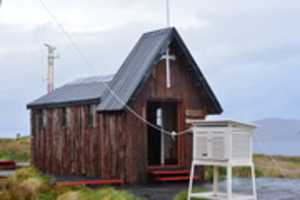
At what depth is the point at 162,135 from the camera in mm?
20188

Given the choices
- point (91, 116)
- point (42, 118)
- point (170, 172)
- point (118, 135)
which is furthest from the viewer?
point (42, 118)

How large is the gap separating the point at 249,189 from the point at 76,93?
7.11 meters

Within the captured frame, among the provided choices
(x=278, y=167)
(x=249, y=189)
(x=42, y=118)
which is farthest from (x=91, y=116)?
(x=278, y=167)

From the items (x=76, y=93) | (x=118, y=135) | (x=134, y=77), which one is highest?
(x=134, y=77)

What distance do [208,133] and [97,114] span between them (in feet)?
21.2

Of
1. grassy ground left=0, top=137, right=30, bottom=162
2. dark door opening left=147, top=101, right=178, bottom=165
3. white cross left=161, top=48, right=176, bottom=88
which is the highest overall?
white cross left=161, top=48, right=176, bottom=88

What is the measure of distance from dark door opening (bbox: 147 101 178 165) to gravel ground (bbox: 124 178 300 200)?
2084mm

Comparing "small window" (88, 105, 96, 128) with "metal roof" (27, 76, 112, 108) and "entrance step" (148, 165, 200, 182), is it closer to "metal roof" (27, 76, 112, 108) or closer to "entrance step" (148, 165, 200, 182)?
"metal roof" (27, 76, 112, 108)

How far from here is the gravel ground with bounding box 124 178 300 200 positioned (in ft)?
49.6

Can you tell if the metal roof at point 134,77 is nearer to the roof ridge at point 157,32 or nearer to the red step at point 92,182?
the roof ridge at point 157,32

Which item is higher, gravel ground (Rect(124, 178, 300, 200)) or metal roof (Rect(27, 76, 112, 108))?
metal roof (Rect(27, 76, 112, 108))

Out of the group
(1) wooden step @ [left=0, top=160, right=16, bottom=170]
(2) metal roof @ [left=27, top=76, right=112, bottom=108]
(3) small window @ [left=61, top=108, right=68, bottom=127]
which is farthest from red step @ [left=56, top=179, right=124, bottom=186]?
(1) wooden step @ [left=0, top=160, right=16, bottom=170]

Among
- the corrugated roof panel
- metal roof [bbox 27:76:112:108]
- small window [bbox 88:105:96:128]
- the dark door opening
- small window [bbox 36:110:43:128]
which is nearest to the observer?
the corrugated roof panel

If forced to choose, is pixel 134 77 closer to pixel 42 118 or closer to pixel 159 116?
pixel 159 116
